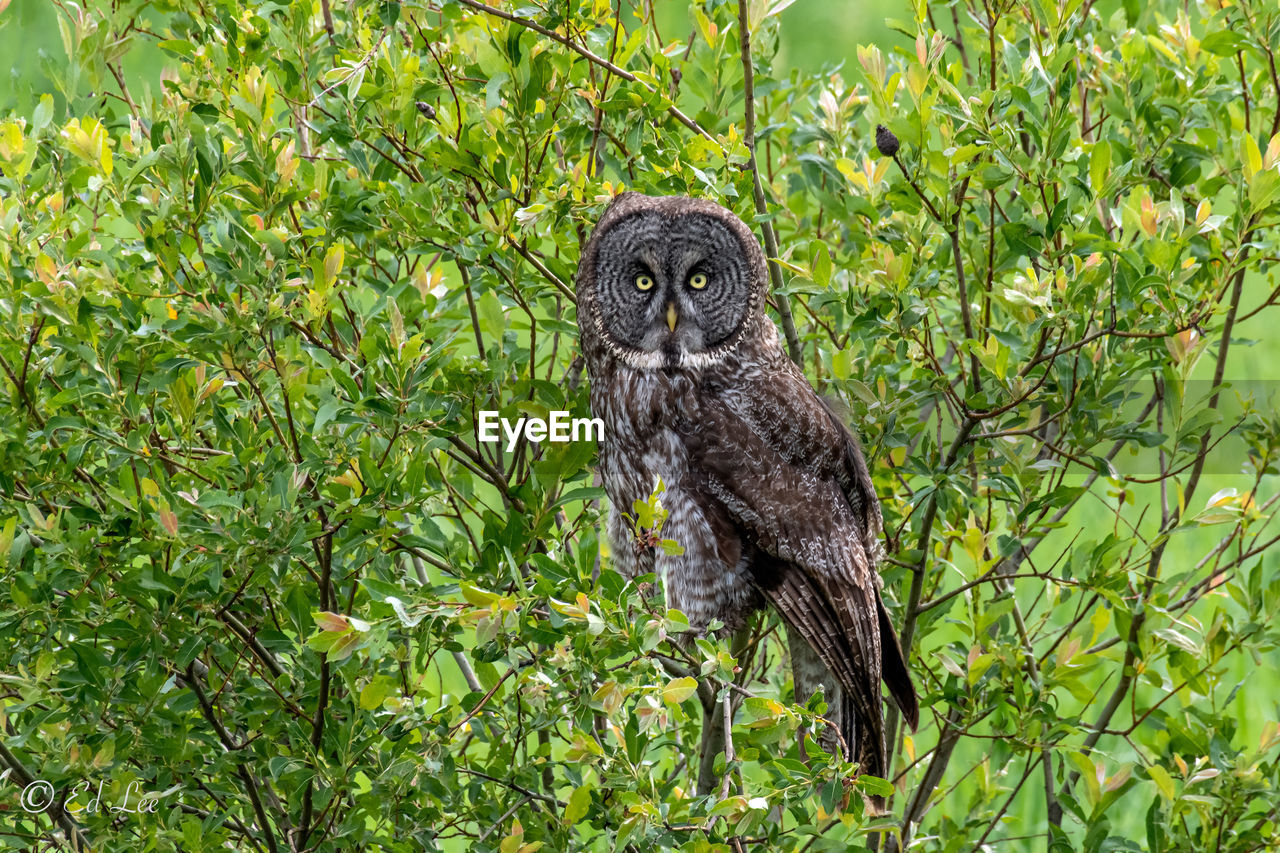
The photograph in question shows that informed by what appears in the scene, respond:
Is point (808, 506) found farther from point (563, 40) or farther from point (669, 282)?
point (563, 40)

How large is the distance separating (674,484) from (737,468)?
13 cm

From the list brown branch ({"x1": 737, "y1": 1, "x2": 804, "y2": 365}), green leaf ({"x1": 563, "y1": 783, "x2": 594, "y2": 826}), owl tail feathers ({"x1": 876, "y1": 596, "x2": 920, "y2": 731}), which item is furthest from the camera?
owl tail feathers ({"x1": 876, "y1": 596, "x2": 920, "y2": 731})

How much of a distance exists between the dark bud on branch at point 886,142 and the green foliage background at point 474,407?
0.03 meters

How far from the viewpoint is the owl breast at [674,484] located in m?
2.58

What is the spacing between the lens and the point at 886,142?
2279mm

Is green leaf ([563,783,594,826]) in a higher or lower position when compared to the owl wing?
lower

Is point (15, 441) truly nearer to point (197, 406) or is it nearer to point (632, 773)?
point (197, 406)

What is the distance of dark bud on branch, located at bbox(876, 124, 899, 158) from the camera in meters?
2.27

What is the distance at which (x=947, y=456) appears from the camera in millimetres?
2428

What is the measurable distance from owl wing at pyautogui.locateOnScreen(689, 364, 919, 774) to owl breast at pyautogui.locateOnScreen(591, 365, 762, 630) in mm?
32

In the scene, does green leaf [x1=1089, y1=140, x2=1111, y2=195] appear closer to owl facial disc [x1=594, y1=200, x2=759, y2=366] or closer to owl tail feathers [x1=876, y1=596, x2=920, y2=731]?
owl facial disc [x1=594, y1=200, x2=759, y2=366]

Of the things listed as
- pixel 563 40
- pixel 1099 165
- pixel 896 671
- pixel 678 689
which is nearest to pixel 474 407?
pixel 563 40

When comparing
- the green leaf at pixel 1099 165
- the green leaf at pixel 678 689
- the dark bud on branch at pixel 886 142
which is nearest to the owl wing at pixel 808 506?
the dark bud on branch at pixel 886 142

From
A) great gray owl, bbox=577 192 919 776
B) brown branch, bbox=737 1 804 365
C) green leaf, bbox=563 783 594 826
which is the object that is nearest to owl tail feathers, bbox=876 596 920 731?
great gray owl, bbox=577 192 919 776
